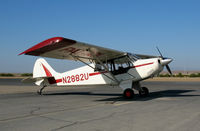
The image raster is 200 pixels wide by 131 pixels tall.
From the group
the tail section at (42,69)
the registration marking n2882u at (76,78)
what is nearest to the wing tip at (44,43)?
the registration marking n2882u at (76,78)

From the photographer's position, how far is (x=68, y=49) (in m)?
10.0

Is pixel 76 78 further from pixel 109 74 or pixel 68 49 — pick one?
pixel 68 49

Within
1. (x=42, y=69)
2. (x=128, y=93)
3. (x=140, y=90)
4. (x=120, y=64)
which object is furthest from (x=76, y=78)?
(x=140, y=90)

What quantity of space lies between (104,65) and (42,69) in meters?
5.69

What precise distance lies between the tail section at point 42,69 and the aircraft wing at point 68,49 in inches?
109

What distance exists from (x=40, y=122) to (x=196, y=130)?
12.6 ft

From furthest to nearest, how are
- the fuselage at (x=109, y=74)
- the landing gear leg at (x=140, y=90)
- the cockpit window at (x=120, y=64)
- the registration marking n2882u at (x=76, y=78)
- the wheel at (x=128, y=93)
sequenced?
the registration marking n2882u at (x=76, y=78) → the landing gear leg at (x=140, y=90) → the cockpit window at (x=120, y=64) → the fuselage at (x=109, y=74) → the wheel at (x=128, y=93)

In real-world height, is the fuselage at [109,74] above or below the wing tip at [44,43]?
below

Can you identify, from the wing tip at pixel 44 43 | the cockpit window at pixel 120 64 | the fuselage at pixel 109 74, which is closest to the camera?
the wing tip at pixel 44 43

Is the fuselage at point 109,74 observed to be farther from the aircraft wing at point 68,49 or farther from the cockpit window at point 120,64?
the aircraft wing at point 68,49

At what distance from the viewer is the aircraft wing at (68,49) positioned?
27.8 feet

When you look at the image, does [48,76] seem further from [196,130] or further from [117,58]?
[196,130]

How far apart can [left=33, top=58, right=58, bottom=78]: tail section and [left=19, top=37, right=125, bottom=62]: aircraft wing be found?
9.05 feet

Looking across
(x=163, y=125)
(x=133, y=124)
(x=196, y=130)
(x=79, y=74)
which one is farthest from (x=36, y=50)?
(x=196, y=130)
